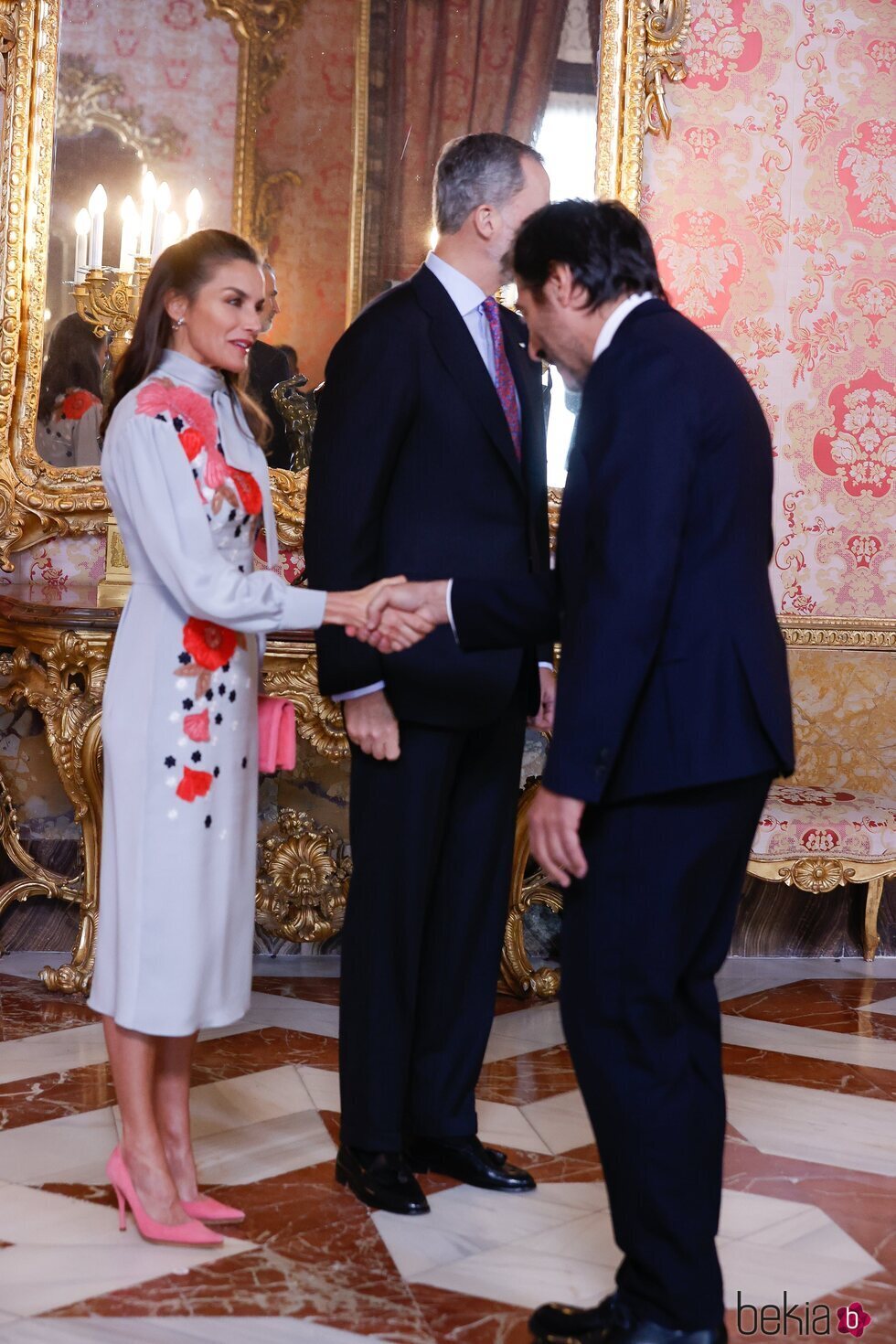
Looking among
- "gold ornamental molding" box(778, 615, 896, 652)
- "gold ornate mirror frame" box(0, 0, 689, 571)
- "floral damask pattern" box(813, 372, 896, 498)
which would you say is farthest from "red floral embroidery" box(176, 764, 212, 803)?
"floral damask pattern" box(813, 372, 896, 498)

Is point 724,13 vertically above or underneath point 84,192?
above

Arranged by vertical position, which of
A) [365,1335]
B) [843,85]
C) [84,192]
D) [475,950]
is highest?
[843,85]

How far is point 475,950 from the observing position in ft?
8.12

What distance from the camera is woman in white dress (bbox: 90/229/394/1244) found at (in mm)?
2037

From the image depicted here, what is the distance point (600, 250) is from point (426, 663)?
0.74 meters

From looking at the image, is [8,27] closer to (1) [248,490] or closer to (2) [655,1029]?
(1) [248,490]

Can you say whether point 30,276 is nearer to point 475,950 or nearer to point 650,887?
point 475,950

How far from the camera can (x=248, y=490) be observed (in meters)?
2.15

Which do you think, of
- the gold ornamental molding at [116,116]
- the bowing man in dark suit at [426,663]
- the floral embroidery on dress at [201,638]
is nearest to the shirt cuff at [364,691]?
the bowing man in dark suit at [426,663]

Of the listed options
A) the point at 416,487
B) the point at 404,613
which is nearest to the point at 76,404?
the point at 416,487

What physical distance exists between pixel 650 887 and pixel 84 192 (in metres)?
2.87

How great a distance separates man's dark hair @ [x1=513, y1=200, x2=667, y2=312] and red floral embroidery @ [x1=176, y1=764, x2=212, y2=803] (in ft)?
2.69

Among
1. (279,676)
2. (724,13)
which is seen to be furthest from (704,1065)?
(724,13)

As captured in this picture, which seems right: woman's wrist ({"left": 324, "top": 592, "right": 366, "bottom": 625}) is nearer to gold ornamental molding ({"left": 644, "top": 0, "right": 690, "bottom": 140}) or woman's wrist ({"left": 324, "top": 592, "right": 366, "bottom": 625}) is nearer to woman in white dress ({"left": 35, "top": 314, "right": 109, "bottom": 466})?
woman in white dress ({"left": 35, "top": 314, "right": 109, "bottom": 466})
